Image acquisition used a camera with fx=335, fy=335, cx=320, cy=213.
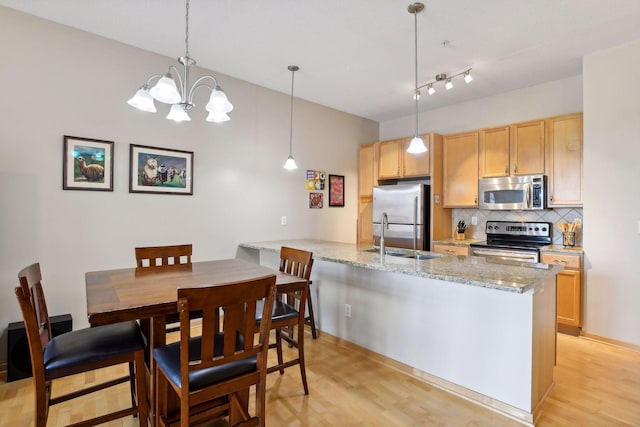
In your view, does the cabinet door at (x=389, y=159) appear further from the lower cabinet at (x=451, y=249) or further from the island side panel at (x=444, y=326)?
the island side panel at (x=444, y=326)

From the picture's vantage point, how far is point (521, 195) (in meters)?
3.81

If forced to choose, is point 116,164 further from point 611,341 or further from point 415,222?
point 611,341

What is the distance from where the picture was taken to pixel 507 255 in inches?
145

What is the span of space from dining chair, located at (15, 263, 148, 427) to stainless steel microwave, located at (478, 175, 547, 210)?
388 centimetres

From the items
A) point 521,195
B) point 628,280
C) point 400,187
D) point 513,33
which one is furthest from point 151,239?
point 628,280

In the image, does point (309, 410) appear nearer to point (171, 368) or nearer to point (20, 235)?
point (171, 368)

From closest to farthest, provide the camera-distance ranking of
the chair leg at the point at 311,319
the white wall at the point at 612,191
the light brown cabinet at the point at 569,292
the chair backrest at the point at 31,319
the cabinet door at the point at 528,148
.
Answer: the chair backrest at the point at 31,319
the white wall at the point at 612,191
the chair leg at the point at 311,319
the light brown cabinet at the point at 569,292
the cabinet door at the point at 528,148

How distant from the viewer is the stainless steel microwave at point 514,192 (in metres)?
3.67

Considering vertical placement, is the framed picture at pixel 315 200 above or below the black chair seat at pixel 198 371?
above

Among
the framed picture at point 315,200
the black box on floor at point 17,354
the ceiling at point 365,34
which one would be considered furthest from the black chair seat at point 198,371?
the framed picture at point 315,200

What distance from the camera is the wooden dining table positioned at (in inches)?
58.9

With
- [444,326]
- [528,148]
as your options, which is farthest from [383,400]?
[528,148]

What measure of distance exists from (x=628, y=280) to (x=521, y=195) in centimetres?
123

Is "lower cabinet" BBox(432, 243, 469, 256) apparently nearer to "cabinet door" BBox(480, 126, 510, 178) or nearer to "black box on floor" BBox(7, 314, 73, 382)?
"cabinet door" BBox(480, 126, 510, 178)
